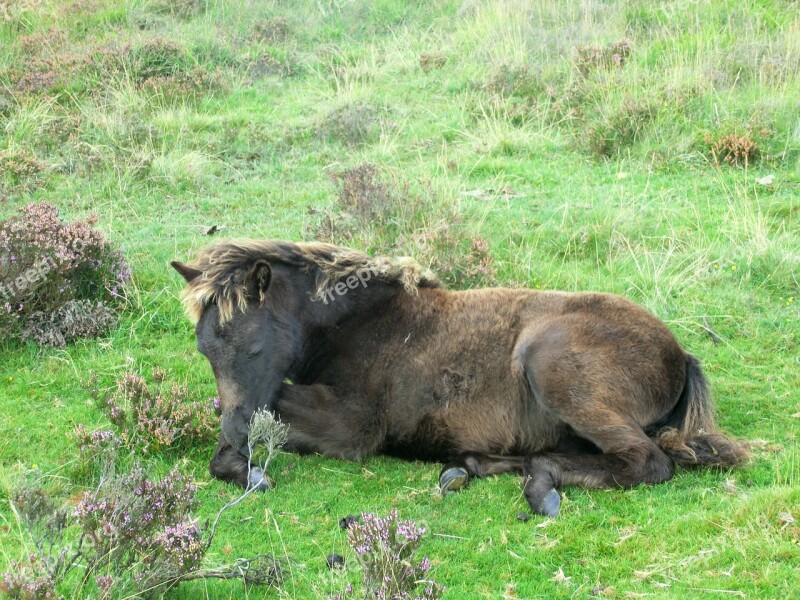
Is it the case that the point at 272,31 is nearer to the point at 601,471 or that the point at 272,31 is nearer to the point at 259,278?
the point at 259,278

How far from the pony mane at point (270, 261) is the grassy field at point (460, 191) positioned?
3.94 feet

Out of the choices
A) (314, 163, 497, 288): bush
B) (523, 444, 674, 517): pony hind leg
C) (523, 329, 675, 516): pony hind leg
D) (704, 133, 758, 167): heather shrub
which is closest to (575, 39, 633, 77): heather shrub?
(704, 133, 758, 167): heather shrub

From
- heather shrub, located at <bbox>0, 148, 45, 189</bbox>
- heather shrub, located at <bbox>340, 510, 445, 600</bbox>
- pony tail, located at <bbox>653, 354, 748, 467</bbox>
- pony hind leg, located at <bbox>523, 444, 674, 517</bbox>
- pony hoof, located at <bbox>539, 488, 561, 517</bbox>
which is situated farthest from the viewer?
heather shrub, located at <bbox>0, 148, 45, 189</bbox>

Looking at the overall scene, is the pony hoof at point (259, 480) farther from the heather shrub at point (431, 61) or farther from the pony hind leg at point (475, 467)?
the heather shrub at point (431, 61)

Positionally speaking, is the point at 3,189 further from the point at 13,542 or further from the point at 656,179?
the point at 656,179

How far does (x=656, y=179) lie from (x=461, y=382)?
5666mm

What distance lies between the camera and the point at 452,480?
5.27 metres

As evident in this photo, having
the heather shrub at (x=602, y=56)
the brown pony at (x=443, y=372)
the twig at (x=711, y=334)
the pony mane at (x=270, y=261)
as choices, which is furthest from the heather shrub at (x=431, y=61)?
the brown pony at (x=443, y=372)

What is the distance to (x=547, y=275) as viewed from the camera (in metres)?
8.14

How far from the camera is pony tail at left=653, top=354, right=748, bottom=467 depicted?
521cm

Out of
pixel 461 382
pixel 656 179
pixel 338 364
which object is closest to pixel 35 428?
pixel 338 364

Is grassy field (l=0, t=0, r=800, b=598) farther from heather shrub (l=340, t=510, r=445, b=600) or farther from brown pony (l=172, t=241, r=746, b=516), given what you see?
heather shrub (l=340, t=510, r=445, b=600)

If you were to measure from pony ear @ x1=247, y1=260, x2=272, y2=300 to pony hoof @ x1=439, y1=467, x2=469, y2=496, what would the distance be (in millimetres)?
1652

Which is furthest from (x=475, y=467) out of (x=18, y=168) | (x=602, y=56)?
(x=602, y=56)
